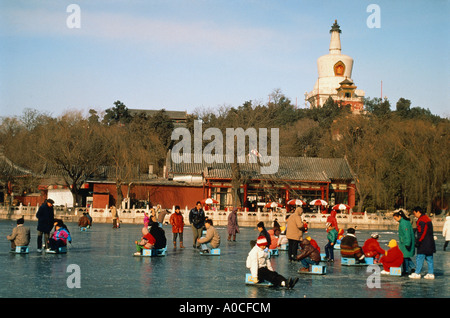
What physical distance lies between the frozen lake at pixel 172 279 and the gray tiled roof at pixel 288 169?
30236 mm

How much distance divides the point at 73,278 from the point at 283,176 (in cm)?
3805

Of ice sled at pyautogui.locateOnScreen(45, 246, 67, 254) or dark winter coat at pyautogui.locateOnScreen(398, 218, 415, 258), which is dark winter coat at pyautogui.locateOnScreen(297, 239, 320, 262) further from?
ice sled at pyautogui.locateOnScreen(45, 246, 67, 254)

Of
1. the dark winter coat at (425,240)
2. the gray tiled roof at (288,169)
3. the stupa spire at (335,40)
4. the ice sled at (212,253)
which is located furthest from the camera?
the stupa spire at (335,40)

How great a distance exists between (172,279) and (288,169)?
38791mm

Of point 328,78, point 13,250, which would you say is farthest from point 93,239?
point 328,78

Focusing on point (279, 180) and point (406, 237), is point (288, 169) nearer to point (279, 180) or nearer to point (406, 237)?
point (279, 180)

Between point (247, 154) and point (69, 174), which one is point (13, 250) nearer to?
point (69, 174)

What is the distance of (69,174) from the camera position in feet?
146

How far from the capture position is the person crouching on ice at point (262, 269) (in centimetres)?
1120

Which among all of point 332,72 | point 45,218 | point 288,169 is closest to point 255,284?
point 45,218

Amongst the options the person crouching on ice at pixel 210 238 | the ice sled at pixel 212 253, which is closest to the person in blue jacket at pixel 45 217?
the person crouching on ice at pixel 210 238

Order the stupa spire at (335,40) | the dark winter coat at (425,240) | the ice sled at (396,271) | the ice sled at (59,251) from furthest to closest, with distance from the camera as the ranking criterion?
the stupa spire at (335,40), the ice sled at (59,251), the ice sled at (396,271), the dark winter coat at (425,240)

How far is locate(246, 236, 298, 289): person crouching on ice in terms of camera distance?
11.2 m

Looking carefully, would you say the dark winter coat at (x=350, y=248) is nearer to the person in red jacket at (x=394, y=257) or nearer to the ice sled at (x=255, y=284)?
the person in red jacket at (x=394, y=257)
